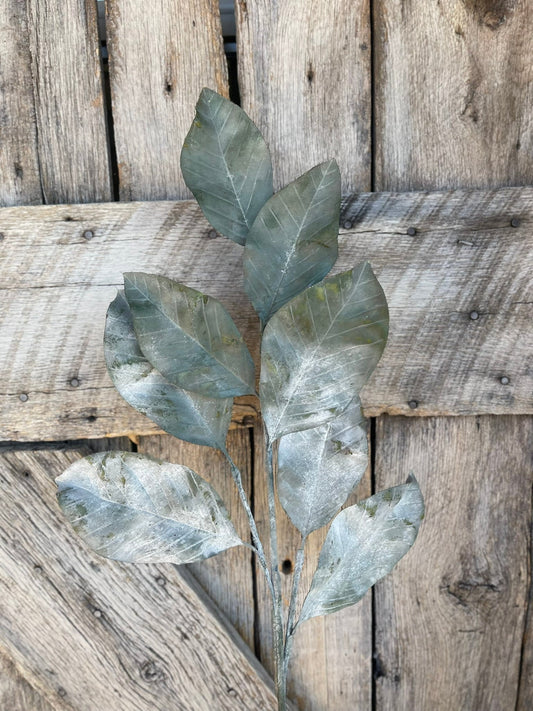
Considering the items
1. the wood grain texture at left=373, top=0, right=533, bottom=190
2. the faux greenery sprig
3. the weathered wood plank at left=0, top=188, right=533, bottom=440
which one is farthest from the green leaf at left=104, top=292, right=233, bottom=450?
the wood grain texture at left=373, top=0, right=533, bottom=190

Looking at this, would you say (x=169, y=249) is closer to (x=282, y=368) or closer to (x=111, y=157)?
(x=111, y=157)

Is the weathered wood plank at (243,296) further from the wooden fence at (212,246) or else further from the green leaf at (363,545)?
the green leaf at (363,545)

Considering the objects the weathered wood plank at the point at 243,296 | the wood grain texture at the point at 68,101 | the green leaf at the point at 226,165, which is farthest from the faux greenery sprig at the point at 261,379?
the wood grain texture at the point at 68,101

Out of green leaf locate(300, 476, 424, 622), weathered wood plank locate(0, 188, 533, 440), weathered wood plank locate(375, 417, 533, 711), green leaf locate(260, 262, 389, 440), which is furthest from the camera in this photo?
weathered wood plank locate(375, 417, 533, 711)

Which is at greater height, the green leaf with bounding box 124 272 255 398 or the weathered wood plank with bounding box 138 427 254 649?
the green leaf with bounding box 124 272 255 398

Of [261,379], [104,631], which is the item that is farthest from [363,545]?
[104,631]

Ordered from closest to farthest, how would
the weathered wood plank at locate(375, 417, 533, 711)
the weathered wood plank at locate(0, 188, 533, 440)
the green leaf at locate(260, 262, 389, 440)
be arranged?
the green leaf at locate(260, 262, 389, 440), the weathered wood plank at locate(0, 188, 533, 440), the weathered wood plank at locate(375, 417, 533, 711)

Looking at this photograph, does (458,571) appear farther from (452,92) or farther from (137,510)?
(452,92)

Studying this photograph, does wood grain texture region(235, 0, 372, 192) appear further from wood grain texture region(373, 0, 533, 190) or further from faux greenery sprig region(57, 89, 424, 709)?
faux greenery sprig region(57, 89, 424, 709)
